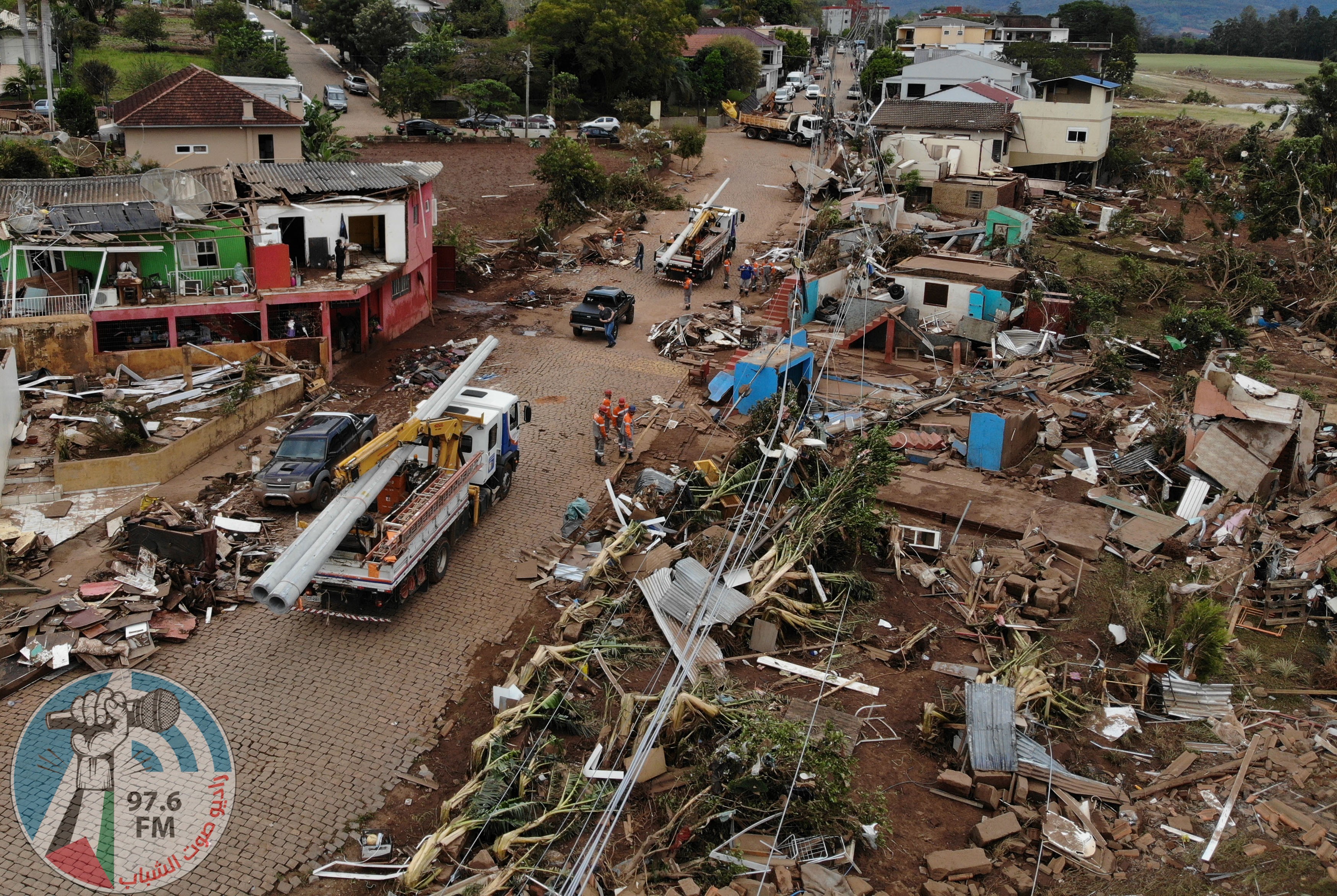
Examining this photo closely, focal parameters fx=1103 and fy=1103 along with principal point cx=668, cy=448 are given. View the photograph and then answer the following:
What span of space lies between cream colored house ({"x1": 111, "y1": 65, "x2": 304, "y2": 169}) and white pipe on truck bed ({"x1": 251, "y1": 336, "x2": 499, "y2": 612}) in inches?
873

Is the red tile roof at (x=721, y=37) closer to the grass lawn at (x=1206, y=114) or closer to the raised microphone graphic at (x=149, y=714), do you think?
the grass lawn at (x=1206, y=114)

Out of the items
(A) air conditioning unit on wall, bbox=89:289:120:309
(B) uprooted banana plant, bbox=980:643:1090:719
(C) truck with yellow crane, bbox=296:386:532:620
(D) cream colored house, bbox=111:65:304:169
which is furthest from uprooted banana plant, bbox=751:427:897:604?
(D) cream colored house, bbox=111:65:304:169

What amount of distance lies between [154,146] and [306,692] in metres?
27.0

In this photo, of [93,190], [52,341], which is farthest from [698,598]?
[93,190]

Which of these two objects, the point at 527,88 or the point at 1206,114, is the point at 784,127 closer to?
the point at 527,88

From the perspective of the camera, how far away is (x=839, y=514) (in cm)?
1750

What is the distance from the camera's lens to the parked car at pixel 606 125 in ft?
183

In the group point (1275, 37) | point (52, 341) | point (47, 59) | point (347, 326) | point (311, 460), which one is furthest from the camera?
point (1275, 37)

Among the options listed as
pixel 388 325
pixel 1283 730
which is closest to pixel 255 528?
pixel 388 325

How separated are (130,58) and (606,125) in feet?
91.5

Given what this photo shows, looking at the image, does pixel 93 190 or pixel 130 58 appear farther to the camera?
pixel 130 58

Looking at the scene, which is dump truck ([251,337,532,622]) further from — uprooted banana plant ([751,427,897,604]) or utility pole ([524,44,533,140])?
utility pole ([524,44,533,140])

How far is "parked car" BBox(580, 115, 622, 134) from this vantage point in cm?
5575

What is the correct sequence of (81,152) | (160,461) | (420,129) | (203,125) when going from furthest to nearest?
(420,129) < (81,152) < (203,125) < (160,461)
